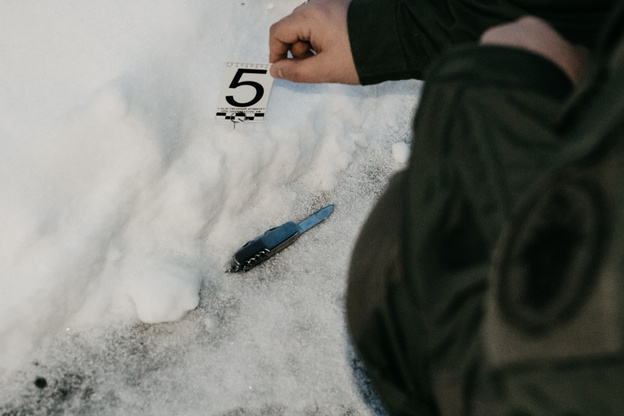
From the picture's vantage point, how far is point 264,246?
109 cm

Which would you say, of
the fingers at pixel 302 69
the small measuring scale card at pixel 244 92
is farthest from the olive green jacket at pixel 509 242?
the small measuring scale card at pixel 244 92

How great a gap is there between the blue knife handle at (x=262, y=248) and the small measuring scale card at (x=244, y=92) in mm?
285

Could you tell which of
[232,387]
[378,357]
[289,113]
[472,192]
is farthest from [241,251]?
[472,192]

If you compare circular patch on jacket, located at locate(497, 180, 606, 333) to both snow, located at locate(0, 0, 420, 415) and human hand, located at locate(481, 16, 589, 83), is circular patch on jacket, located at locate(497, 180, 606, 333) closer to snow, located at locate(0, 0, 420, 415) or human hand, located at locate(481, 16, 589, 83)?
human hand, located at locate(481, 16, 589, 83)

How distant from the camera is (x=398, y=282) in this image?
517mm

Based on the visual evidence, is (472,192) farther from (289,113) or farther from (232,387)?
(289,113)

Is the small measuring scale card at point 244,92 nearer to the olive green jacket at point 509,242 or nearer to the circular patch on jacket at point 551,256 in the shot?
the olive green jacket at point 509,242

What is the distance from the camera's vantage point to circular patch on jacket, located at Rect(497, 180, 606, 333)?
335 mm

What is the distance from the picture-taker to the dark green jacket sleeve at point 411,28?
0.77 metres

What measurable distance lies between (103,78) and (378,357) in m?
0.79

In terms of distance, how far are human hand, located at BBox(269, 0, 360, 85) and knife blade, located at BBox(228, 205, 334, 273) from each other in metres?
0.36

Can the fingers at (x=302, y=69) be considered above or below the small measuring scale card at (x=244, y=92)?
above

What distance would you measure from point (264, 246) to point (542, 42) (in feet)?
2.40

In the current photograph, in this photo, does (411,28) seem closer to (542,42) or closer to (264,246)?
(542,42)
